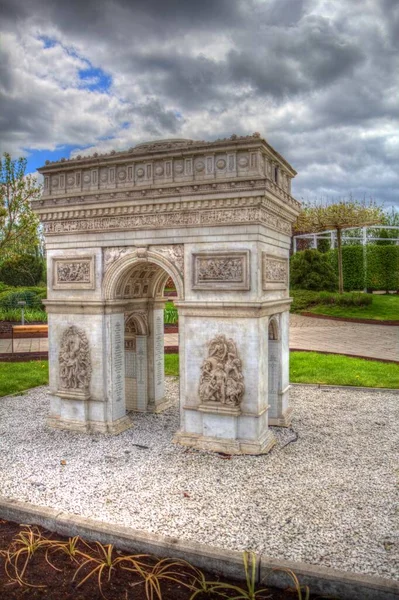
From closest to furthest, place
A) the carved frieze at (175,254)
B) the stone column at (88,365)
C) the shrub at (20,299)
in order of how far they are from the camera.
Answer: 1. the carved frieze at (175,254)
2. the stone column at (88,365)
3. the shrub at (20,299)

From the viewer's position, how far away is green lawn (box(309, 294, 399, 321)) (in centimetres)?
2840

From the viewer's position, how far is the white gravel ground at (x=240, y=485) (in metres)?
5.90

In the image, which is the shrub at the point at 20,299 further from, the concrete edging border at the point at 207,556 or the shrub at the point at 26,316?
the concrete edging border at the point at 207,556

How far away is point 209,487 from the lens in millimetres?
Result: 7395

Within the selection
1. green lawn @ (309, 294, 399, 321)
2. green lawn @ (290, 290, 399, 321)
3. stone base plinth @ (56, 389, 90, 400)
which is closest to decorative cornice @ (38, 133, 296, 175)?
stone base plinth @ (56, 389, 90, 400)

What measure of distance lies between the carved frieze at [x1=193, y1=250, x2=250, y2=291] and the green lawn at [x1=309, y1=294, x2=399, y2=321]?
2133 cm

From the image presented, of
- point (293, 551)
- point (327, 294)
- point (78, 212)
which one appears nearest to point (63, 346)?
point (78, 212)

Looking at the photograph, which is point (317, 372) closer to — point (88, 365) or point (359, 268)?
point (88, 365)

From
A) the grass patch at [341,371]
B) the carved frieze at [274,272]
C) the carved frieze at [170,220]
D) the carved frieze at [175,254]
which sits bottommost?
the grass patch at [341,371]

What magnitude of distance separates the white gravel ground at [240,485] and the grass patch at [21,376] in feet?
12.0

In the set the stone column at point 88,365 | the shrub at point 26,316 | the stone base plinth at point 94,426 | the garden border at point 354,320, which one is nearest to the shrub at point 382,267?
the garden border at point 354,320

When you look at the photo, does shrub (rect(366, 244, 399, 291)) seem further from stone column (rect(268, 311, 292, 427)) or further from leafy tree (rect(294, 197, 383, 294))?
stone column (rect(268, 311, 292, 427))

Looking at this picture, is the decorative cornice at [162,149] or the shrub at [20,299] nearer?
the decorative cornice at [162,149]

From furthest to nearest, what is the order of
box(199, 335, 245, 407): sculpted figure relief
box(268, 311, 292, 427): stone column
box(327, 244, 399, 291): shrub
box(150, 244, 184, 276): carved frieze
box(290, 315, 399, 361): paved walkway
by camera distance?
1. box(327, 244, 399, 291): shrub
2. box(290, 315, 399, 361): paved walkway
3. box(268, 311, 292, 427): stone column
4. box(150, 244, 184, 276): carved frieze
5. box(199, 335, 245, 407): sculpted figure relief
